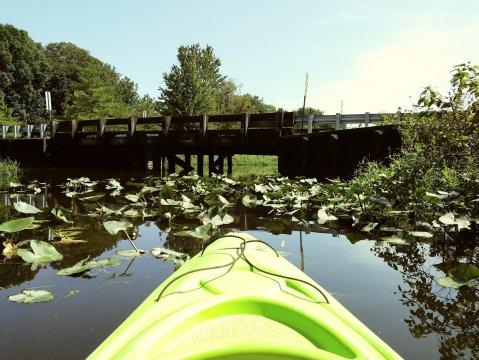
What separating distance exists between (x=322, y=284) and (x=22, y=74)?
47.4m

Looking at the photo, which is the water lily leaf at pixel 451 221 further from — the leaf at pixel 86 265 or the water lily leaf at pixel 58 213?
the water lily leaf at pixel 58 213

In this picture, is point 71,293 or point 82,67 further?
point 82,67

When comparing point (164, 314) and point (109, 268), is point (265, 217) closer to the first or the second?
point (109, 268)

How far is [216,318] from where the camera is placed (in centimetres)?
136

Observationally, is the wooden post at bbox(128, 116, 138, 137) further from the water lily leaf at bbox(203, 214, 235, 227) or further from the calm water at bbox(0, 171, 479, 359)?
the water lily leaf at bbox(203, 214, 235, 227)

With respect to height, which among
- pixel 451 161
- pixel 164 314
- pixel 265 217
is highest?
pixel 451 161

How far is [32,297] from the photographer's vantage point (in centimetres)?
228

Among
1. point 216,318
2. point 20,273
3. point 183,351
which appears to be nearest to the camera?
point 183,351

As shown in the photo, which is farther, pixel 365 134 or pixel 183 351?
pixel 365 134

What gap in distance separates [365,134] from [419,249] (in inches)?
209

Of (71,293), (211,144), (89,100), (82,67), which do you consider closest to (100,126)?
(211,144)

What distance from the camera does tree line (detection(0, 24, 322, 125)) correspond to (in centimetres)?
2877

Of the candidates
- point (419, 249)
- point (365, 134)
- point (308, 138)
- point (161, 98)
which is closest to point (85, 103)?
point (161, 98)

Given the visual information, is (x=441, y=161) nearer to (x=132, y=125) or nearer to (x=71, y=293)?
(x=71, y=293)
